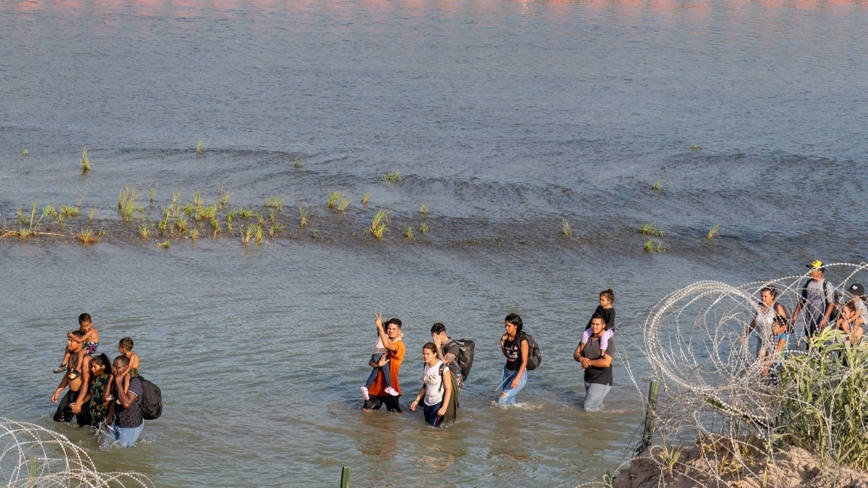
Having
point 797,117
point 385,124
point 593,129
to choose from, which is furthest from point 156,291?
point 797,117

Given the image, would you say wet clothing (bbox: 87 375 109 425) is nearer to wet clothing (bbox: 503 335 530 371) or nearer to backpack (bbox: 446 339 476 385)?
backpack (bbox: 446 339 476 385)

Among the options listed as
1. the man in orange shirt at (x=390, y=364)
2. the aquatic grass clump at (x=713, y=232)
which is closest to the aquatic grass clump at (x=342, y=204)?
the aquatic grass clump at (x=713, y=232)

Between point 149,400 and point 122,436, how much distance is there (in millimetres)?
487

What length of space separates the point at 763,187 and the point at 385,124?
9748 mm

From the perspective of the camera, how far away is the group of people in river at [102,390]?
31.3ft

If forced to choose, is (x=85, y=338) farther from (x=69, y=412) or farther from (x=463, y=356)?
(x=463, y=356)

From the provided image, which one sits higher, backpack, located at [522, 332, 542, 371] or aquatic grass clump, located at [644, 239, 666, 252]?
backpack, located at [522, 332, 542, 371]

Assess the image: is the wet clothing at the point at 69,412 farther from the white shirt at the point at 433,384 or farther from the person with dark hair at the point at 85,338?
the white shirt at the point at 433,384

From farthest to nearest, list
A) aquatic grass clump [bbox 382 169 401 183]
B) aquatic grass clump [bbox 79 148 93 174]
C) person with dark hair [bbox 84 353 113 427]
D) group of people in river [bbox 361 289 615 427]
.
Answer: aquatic grass clump [bbox 382 169 401 183] → aquatic grass clump [bbox 79 148 93 174] → group of people in river [bbox 361 289 615 427] → person with dark hair [bbox 84 353 113 427]

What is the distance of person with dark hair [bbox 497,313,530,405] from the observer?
10.9 m

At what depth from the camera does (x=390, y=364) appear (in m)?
10.9

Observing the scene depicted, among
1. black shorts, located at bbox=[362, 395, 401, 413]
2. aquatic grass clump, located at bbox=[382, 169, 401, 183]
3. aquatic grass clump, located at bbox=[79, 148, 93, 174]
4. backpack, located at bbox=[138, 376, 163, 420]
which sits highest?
aquatic grass clump, located at bbox=[79, 148, 93, 174]

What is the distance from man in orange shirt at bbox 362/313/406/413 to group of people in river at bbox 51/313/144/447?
2411mm

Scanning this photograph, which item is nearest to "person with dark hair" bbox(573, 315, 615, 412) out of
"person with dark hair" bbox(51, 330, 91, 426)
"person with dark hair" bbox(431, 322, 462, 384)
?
"person with dark hair" bbox(431, 322, 462, 384)
